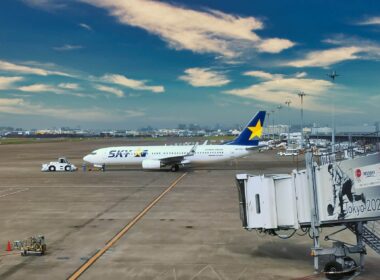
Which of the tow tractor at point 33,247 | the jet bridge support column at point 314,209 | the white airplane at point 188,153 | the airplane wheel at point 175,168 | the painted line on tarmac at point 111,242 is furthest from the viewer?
the white airplane at point 188,153

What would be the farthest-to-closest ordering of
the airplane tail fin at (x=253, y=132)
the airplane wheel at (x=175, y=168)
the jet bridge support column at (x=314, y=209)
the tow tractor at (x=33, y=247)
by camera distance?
the airplane tail fin at (x=253, y=132) → the airplane wheel at (x=175, y=168) → the tow tractor at (x=33, y=247) → the jet bridge support column at (x=314, y=209)

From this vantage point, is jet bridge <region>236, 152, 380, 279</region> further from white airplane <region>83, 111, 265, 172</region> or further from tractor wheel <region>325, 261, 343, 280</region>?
white airplane <region>83, 111, 265, 172</region>

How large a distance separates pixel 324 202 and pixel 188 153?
4171 cm

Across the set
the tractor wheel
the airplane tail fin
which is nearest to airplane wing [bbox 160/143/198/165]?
the airplane tail fin

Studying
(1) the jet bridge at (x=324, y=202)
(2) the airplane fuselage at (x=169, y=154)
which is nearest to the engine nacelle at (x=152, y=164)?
(2) the airplane fuselage at (x=169, y=154)

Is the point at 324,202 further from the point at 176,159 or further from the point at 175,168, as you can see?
the point at 175,168

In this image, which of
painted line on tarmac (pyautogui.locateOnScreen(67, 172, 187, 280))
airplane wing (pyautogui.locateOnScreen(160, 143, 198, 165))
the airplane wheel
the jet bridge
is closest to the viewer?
the jet bridge

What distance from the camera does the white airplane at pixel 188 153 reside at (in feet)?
183

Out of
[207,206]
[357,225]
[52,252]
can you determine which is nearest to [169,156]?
[207,206]

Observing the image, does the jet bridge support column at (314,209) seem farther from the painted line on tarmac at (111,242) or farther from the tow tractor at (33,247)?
the tow tractor at (33,247)

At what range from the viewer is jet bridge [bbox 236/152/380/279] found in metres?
13.7

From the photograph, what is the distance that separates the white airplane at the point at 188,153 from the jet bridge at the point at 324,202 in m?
39.4

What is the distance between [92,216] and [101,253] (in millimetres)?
8427

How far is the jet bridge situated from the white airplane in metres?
39.4
